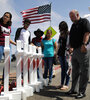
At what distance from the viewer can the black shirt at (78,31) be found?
3619 mm

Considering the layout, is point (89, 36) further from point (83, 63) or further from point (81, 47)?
point (83, 63)

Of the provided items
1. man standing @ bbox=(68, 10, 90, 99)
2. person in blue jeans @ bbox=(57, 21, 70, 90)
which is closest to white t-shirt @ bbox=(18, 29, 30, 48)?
person in blue jeans @ bbox=(57, 21, 70, 90)

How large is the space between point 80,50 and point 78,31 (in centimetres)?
44

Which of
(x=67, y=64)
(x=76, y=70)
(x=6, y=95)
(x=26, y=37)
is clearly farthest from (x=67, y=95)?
(x=26, y=37)

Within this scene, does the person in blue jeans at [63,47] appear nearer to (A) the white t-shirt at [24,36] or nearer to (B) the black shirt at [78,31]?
(B) the black shirt at [78,31]

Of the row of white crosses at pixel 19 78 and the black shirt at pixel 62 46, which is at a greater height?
the black shirt at pixel 62 46

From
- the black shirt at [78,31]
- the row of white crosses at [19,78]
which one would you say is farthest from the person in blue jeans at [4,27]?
the black shirt at [78,31]

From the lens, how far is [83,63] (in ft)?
12.2

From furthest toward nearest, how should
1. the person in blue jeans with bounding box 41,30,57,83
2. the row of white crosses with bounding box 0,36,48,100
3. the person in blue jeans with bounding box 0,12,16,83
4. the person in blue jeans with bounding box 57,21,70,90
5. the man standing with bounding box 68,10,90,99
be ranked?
the person in blue jeans with bounding box 41,30,57,83 → the person in blue jeans with bounding box 57,21,70,90 → the person in blue jeans with bounding box 0,12,16,83 → the man standing with bounding box 68,10,90,99 → the row of white crosses with bounding box 0,36,48,100

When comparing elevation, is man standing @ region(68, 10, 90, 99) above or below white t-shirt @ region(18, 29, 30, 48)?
below

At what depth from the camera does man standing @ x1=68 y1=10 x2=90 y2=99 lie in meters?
3.62

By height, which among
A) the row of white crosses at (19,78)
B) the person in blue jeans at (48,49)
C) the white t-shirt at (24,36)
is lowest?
the row of white crosses at (19,78)

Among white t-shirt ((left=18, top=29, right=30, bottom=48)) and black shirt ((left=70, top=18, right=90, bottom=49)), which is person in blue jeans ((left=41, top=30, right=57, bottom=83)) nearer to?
white t-shirt ((left=18, top=29, right=30, bottom=48))

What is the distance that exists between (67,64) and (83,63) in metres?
1.09
